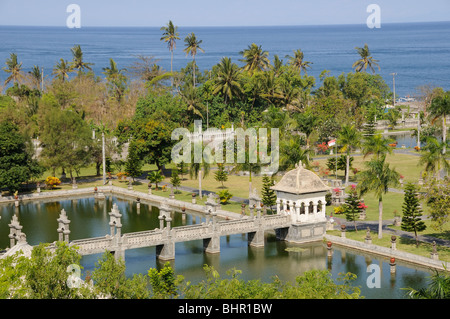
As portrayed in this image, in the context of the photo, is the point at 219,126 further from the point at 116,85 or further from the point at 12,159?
the point at 12,159

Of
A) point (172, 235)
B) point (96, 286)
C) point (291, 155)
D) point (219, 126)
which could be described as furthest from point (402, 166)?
point (96, 286)

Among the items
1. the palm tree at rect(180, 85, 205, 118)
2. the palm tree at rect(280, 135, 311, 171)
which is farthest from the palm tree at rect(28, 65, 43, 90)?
the palm tree at rect(280, 135, 311, 171)

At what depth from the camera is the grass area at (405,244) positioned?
47.8 metres

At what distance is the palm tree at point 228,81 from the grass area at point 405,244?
53711mm

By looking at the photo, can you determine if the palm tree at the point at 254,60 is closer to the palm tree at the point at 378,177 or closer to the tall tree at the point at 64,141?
the tall tree at the point at 64,141

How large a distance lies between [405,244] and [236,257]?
12378 millimetres

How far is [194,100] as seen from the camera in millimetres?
102500

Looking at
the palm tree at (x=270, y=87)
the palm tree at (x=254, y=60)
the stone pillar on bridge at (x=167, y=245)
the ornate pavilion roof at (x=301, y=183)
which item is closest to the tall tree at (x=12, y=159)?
the stone pillar on bridge at (x=167, y=245)

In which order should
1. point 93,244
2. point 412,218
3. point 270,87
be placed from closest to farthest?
point 93,244 < point 412,218 < point 270,87

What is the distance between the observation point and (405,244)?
5038 centimetres

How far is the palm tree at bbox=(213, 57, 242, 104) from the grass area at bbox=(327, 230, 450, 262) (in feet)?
176

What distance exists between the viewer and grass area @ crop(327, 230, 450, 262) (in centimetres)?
4785
